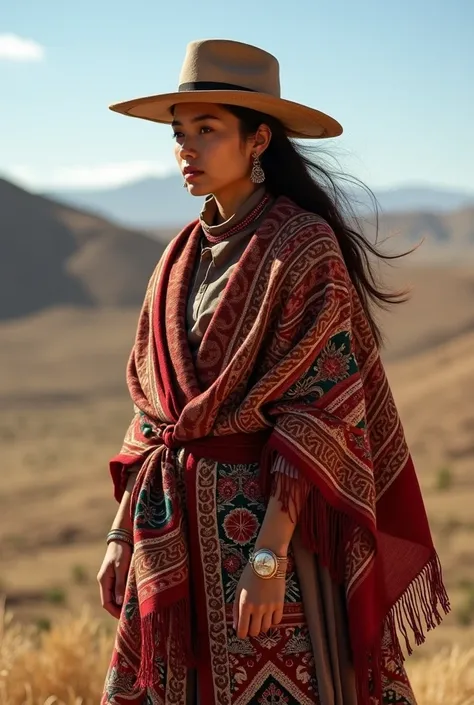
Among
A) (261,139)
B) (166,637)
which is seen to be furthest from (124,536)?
(261,139)

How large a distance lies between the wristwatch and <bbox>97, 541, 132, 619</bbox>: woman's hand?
452 millimetres

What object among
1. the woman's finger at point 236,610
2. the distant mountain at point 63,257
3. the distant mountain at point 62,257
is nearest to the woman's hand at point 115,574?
the woman's finger at point 236,610

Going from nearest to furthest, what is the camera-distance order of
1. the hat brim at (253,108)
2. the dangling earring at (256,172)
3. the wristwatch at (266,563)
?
the wristwatch at (266,563), the hat brim at (253,108), the dangling earring at (256,172)

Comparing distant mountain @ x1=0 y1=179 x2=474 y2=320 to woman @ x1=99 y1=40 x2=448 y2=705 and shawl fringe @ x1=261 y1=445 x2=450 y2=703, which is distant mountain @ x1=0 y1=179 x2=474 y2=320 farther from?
shawl fringe @ x1=261 y1=445 x2=450 y2=703

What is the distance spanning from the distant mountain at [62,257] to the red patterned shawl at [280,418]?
36.3 metres

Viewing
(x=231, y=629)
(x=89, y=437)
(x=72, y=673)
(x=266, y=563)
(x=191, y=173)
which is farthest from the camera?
(x=89, y=437)

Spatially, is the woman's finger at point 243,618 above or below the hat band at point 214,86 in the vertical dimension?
below

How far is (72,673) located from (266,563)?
210 centimetres

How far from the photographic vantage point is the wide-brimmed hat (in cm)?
274

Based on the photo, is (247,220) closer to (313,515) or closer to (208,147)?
(208,147)

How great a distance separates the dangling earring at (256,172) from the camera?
283cm

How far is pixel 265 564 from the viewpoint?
2.58m

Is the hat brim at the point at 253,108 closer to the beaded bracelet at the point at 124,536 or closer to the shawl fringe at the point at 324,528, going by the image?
the shawl fringe at the point at 324,528

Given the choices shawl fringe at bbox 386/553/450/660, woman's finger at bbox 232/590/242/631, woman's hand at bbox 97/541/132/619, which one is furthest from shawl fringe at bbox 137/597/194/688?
shawl fringe at bbox 386/553/450/660
